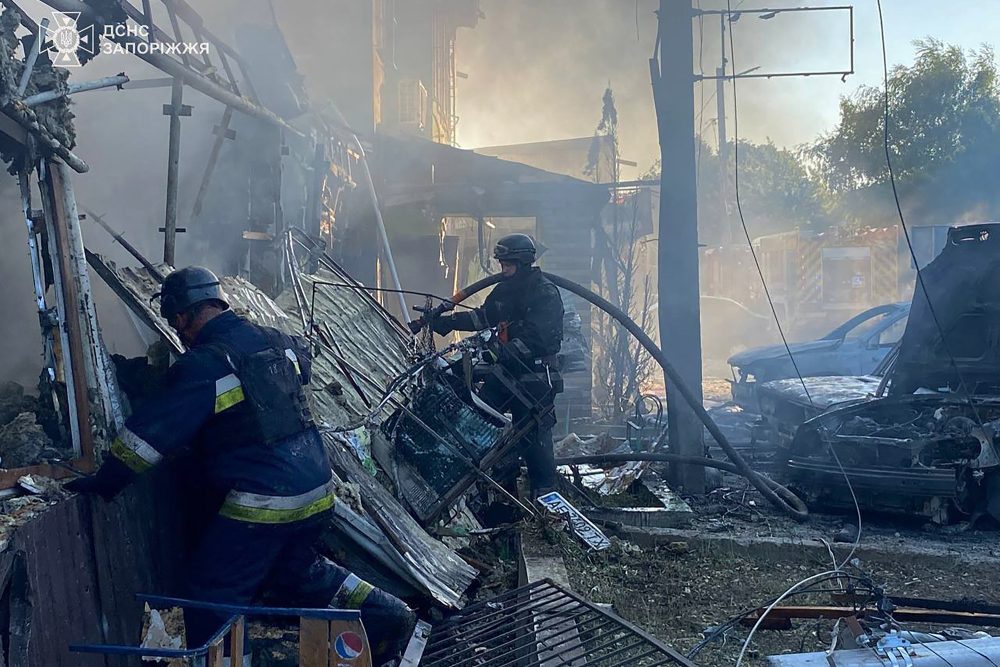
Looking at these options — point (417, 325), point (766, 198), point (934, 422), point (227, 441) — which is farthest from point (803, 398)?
point (766, 198)

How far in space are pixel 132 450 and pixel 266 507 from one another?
56 centimetres

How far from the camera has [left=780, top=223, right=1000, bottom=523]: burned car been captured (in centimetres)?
572

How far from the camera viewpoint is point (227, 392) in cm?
283

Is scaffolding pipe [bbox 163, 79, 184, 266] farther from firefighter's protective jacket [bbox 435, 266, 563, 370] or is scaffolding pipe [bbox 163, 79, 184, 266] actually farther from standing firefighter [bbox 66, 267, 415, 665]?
standing firefighter [bbox 66, 267, 415, 665]

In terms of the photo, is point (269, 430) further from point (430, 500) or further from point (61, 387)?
point (430, 500)

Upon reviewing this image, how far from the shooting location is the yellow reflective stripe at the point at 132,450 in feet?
8.62

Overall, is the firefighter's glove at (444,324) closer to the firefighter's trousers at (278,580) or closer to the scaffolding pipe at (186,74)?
the scaffolding pipe at (186,74)

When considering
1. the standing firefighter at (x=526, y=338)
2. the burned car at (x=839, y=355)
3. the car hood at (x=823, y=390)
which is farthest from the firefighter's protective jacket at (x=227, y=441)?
the burned car at (x=839, y=355)

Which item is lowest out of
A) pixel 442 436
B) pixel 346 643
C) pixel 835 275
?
pixel 346 643

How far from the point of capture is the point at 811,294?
Answer: 25.0 meters

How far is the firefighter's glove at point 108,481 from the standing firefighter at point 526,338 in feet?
10.4

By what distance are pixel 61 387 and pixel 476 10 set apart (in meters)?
21.9

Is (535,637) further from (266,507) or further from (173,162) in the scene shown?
(173,162)

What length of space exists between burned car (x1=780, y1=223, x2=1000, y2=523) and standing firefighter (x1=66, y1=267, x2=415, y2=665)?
460cm
